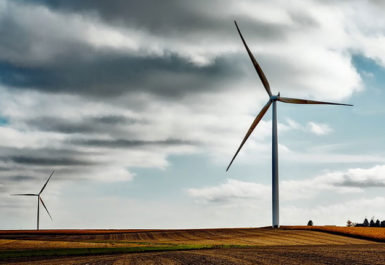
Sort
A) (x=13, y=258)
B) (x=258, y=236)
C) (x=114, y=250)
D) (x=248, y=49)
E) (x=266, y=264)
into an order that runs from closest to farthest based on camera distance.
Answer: (x=266, y=264) < (x=13, y=258) < (x=114, y=250) < (x=258, y=236) < (x=248, y=49)

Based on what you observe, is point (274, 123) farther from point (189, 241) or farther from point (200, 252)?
point (200, 252)

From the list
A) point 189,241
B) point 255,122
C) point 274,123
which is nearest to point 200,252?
point 189,241

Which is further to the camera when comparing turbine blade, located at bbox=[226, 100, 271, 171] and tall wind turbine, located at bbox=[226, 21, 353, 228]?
tall wind turbine, located at bbox=[226, 21, 353, 228]

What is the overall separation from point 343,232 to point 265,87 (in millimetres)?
21544

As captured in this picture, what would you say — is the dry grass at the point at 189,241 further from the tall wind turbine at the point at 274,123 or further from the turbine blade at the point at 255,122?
the turbine blade at the point at 255,122

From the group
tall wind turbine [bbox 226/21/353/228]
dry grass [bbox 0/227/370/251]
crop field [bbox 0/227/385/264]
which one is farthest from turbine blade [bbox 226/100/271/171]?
crop field [bbox 0/227/385/264]

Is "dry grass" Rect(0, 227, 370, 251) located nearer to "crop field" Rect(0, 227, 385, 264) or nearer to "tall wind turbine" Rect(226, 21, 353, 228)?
"crop field" Rect(0, 227, 385, 264)

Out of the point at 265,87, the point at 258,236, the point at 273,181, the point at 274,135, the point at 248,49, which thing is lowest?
the point at 258,236

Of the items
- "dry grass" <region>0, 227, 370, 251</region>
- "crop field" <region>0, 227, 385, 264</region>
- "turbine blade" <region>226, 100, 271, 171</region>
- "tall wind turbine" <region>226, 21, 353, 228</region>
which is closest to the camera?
"crop field" <region>0, 227, 385, 264</region>

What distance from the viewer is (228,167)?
2275 inches

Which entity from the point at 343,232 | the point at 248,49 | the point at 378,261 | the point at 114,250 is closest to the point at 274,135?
the point at 248,49

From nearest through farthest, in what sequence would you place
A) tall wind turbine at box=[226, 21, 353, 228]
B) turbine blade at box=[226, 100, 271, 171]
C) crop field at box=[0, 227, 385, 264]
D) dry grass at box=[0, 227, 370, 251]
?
crop field at box=[0, 227, 385, 264] < dry grass at box=[0, 227, 370, 251] < turbine blade at box=[226, 100, 271, 171] < tall wind turbine at box=[226, 21, 353, 228]

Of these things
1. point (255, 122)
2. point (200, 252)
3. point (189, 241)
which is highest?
point (255, 122)

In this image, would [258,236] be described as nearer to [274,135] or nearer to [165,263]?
[274,135]
